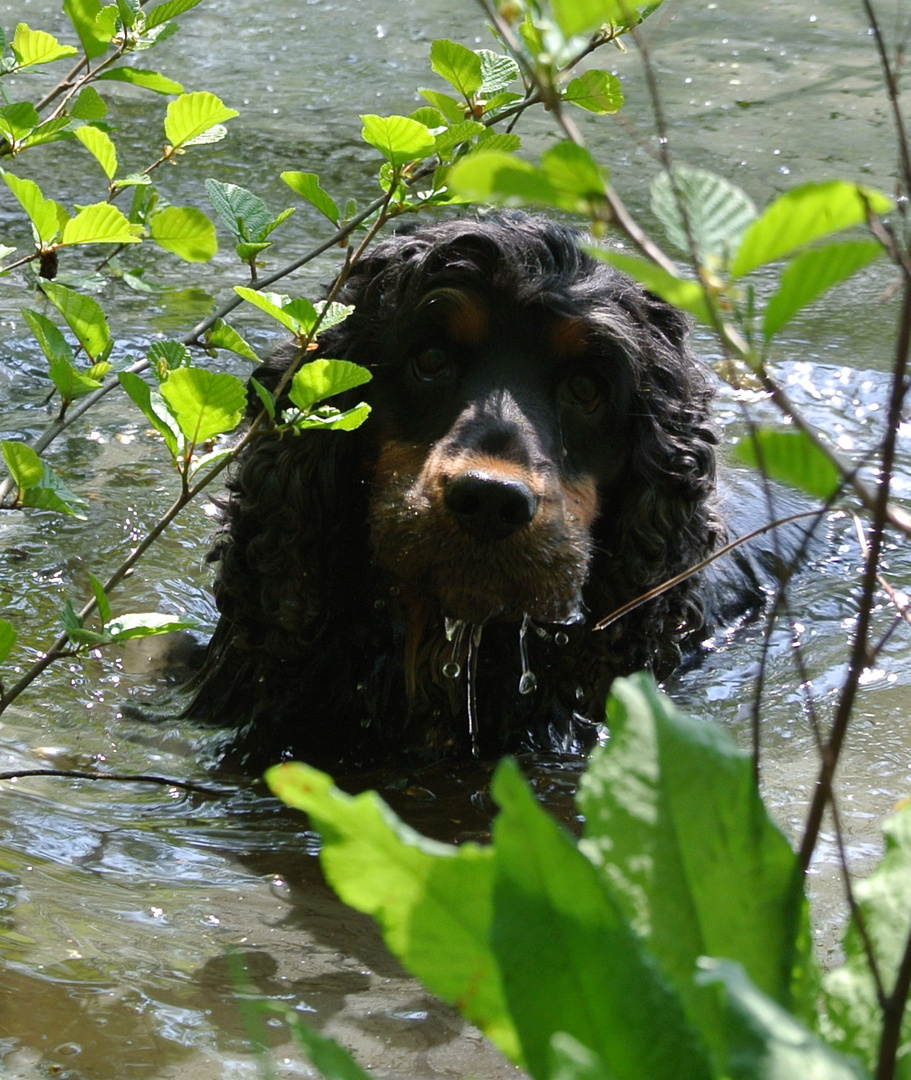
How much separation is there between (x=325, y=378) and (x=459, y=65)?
81 centimetres

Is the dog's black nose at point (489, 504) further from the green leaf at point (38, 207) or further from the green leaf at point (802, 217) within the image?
the green leaf at point (802, 217)

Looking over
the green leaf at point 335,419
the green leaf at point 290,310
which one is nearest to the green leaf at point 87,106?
the green leaf at point 290,310

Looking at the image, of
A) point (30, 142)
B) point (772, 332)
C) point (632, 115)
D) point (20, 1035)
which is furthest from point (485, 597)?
point (632, 115)

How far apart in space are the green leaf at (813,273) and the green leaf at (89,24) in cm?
220

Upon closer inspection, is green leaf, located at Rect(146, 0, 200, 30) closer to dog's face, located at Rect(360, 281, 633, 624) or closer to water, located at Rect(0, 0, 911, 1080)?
water, located at Rect(0, 0, 911, 1080)

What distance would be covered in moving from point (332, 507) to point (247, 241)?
124cm

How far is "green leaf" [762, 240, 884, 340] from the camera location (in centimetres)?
89

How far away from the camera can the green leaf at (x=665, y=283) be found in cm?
88

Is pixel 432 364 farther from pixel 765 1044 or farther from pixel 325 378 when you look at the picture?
pixel 765 1044

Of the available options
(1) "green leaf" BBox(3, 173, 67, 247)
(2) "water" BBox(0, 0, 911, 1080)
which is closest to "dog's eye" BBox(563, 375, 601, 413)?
(2) "water" BBox(0, 0, 911, 1080)

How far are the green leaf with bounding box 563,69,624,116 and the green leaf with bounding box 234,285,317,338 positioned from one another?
673 mm

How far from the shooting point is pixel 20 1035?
2008 millimetres

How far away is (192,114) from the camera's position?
9.62 ft

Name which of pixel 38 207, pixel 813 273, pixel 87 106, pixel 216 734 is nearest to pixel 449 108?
pixel 87 106
